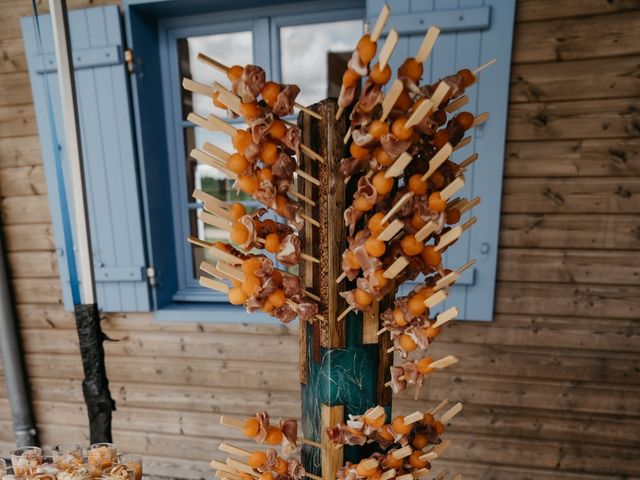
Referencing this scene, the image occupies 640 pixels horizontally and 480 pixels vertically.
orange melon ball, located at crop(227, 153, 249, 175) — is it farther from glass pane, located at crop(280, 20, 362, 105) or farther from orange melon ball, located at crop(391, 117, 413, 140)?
glass pane, located at crop(280, 20, 362, 105)

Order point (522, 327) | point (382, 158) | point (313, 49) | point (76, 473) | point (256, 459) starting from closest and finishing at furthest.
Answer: point (382, 158) → point (256, 459) → point (76, 473) → point (522, 327) → point (313, 49)

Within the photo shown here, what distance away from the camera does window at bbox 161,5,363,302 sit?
1.98 m

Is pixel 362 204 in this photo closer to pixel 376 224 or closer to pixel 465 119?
pixel 376 224

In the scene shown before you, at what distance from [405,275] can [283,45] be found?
5.61 feet

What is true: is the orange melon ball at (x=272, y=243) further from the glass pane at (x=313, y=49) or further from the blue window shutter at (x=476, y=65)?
the glass pane at (x=313, y=49)

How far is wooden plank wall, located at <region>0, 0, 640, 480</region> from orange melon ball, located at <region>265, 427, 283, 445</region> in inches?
48.2

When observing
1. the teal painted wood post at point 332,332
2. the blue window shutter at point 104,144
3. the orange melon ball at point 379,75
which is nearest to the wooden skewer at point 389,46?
the orange melon ball at point 379,75

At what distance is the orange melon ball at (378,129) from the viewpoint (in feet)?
2.12

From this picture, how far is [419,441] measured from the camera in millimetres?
845

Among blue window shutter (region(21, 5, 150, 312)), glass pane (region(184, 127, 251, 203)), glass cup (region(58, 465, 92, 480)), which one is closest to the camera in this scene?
glass cup (region(58, 465, 92, 480))

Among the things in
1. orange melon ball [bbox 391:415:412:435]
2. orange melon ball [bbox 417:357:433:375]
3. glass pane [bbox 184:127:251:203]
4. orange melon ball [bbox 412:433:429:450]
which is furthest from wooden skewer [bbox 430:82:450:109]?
glass pane [bbox 184:127:251:203]

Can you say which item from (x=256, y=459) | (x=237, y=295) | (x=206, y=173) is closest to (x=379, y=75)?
(x=237, y=295)

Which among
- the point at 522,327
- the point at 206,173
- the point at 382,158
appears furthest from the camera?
the point at 206,173

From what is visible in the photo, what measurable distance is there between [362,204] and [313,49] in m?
1.64
